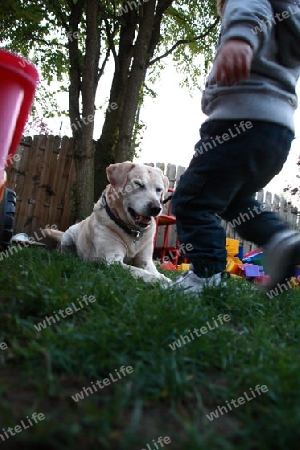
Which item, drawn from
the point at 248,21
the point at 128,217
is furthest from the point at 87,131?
the point at 248,21

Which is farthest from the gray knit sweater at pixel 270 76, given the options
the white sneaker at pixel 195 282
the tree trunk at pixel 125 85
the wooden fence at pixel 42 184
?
the wooden fence at pixel 42 184

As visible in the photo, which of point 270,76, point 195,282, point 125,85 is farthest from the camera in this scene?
point 125,85

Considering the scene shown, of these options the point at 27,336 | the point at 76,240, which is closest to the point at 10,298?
the point at 27,336

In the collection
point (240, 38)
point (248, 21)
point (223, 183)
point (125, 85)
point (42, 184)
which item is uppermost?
point (125, 85)

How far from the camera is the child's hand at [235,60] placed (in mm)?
1997

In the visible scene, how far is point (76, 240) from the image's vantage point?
15.8 feet

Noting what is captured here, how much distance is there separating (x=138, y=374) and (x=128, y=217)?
115 inches

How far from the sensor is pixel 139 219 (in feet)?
13.0

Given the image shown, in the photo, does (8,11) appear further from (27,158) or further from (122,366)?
(122,366)

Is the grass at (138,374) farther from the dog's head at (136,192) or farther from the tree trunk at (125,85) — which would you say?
the tree trunk at (125,85)

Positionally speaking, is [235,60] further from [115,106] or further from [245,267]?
[115,106]

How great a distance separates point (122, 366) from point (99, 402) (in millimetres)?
167

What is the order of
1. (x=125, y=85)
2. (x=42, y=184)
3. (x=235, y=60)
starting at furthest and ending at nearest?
(x=125, y=85)
(x=42, y=184)
(x=235, y=60)

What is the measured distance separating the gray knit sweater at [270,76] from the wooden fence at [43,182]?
18.2 feet
